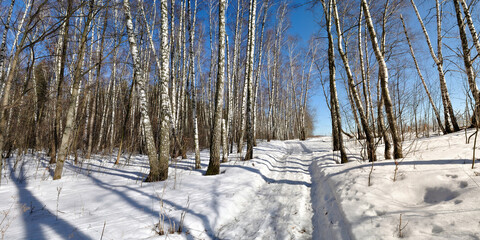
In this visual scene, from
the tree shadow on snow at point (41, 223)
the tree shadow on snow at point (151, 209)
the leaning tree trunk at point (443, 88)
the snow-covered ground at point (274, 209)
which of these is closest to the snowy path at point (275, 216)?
the snow-covered ground at point (274, 209)

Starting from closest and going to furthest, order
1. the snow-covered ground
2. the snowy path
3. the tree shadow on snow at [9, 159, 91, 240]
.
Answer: the snow-covered ground < the tree shadow on snow at [9, 159, 91, 240] < the snowy path

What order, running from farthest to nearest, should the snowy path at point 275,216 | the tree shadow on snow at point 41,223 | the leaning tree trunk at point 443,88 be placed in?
the leaning tree trunk at point 443,88
the snowy path at point 275,216
the tree shadow on snow at point 41,223

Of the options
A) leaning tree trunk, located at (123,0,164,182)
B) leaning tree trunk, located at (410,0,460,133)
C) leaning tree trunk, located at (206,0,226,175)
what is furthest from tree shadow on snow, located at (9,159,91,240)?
leaning tree trunk, located at (410,0,460,133)

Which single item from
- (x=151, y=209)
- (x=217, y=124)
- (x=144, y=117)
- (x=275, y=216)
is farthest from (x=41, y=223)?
(x=217, y=124)

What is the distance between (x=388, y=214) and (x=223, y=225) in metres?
2.14

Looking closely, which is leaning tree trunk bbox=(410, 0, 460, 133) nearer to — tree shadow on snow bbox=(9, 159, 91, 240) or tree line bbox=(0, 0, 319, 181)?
tree line bbox=(0, 0, 319, 181)

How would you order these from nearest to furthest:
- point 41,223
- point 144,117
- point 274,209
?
point 41,223
point 274,209
point 144,117

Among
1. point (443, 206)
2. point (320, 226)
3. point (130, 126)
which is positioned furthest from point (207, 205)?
point (130, 126)

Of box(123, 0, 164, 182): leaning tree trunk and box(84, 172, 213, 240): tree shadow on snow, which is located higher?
box(123, 0, 164, 182): leaning tree trunk

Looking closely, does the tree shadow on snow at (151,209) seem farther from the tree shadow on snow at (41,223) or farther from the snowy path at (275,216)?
the tree shadow on snow at (41,223)

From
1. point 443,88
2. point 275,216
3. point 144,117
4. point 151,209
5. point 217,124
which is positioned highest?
point 443,88

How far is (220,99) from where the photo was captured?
18.5 feet

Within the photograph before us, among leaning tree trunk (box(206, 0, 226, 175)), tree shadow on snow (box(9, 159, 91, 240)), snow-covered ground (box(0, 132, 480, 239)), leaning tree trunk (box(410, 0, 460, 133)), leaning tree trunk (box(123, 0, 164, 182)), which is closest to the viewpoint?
snow-covered ground (box(0, 132, 480, 239))

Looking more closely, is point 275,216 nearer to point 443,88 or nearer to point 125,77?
point 443,88
